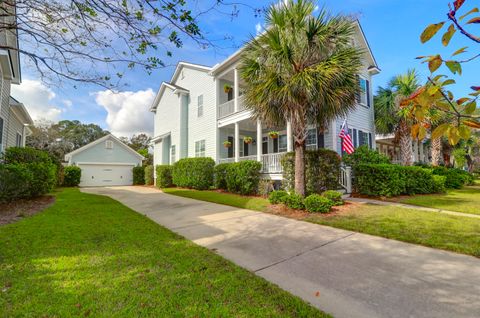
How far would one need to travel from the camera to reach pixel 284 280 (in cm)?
350

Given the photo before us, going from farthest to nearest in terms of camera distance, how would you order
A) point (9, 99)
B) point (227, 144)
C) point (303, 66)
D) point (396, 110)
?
point (227, 144)
point (396, 110)
point (9, 99)
point (303, 66)

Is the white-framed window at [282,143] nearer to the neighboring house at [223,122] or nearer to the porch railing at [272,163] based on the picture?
the neighboring house at [223,122]

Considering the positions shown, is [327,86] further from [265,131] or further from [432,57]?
[265,131]

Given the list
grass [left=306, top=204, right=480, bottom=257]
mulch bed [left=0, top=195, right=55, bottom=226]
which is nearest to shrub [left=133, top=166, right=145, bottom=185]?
mulch bed [left=0, top=195, right=55, bottom=226]

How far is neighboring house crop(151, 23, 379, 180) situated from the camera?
13359 millimetres

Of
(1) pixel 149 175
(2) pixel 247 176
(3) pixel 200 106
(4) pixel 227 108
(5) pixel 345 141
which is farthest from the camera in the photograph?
(1) pixel 149 175

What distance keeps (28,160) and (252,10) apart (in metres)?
12.6

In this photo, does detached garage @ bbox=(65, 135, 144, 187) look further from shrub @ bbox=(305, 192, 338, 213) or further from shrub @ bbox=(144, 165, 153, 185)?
shrub @ bbox=(305, 192, 338, 213)

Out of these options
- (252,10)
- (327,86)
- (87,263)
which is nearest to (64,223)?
(87,263)

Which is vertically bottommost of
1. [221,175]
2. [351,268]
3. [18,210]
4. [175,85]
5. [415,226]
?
[351,268]

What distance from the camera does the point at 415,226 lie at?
20.1 ft

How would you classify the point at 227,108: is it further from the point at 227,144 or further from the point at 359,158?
the point at 359,158

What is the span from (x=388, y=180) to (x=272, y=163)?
529 cm

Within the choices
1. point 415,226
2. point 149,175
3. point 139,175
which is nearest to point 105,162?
point 139,175
